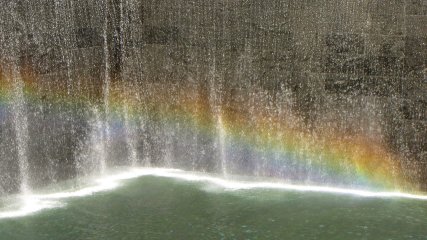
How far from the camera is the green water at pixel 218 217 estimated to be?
6.37 m

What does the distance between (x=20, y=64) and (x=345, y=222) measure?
436 cm

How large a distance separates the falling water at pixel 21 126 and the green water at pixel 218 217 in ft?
2.49

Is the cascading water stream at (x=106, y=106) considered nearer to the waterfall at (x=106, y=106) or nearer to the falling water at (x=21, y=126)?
the waterfall at (x=106, y=106)

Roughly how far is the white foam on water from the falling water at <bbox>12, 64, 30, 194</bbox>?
0.27 m

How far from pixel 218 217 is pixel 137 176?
201cm

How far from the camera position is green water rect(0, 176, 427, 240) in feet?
20.9

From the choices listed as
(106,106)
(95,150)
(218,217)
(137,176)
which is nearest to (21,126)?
(95,150)

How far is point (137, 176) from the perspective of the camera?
845 centimetres

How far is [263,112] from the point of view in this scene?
8258 millimetres

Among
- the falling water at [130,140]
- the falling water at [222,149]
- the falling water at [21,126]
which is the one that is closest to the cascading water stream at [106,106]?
the falling water at [130,140]

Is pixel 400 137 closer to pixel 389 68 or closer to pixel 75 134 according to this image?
pixel 389 68

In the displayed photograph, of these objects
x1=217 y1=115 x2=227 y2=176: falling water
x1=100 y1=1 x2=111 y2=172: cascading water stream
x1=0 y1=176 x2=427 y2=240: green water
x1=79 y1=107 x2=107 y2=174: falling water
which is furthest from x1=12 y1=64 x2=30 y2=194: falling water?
x1=217 y1=115 x2=227 y2=176: falling water

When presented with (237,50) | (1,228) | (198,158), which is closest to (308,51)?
(237,50)

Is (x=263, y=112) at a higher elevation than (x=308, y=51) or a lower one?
lower
